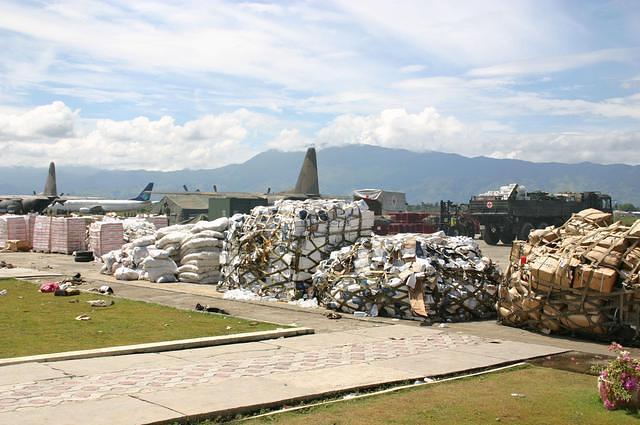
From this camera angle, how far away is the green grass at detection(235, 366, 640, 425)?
5.82 meters

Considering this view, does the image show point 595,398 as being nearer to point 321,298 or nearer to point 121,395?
point 121,395

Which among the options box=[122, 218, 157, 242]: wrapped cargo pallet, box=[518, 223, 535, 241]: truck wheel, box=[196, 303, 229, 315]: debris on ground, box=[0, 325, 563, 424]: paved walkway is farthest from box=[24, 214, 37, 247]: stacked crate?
box=[0, 325, 563, 424]: paved walkway

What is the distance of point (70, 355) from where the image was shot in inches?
305

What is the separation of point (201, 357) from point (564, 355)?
4.57 meters

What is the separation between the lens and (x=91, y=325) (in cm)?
1037

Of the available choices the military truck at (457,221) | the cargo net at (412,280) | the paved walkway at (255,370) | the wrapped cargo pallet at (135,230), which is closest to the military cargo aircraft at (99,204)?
the wrapped cargo pallet at (135,230)

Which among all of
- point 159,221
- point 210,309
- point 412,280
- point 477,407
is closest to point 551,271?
point 412,280

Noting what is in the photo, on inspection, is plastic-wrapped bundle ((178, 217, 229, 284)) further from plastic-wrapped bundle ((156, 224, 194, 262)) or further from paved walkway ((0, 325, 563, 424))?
paved walkway ((0, 325, 563, 424))

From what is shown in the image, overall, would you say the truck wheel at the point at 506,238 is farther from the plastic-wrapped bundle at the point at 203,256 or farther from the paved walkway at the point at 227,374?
the paved walkway at the point at 227,374

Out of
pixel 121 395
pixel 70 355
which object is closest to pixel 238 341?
pixel 70 355

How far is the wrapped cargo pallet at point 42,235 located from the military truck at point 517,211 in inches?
799

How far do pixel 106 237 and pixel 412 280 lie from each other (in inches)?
629

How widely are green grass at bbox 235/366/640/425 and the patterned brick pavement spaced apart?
1325 millimetres

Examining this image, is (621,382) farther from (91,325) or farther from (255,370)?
(91,325)
